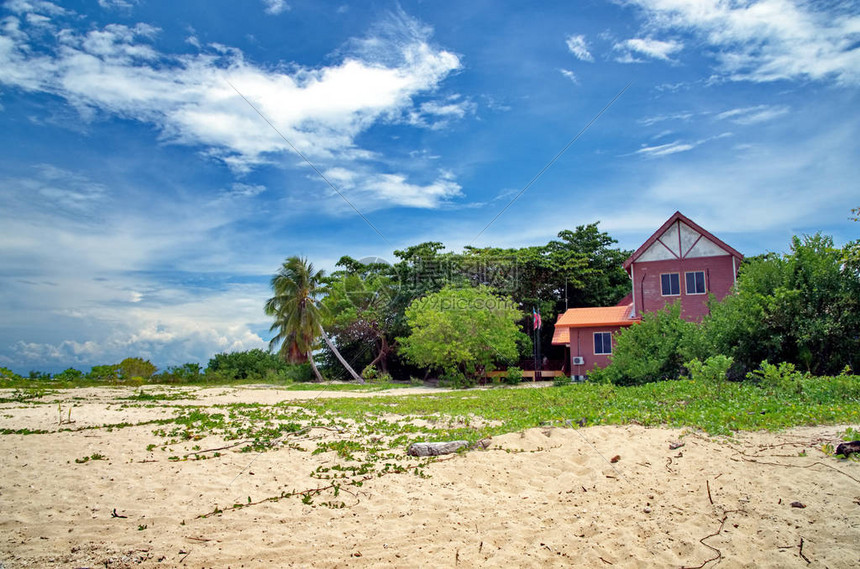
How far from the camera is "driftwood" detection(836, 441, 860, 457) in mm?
5982

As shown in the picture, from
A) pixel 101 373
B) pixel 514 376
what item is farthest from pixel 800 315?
pixel 101 373

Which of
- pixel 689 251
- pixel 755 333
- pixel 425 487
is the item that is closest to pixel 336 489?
pixel 425 487

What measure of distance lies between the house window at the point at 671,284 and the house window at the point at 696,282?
19.1 inches

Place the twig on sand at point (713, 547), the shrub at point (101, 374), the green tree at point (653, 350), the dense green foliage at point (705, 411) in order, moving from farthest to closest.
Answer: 1. the shrub at point (101, 374)
2. the green tree at point (653, 350)
3. the dense green foliage at point (705, 411)
4. the twig on sand at point (713, 547)

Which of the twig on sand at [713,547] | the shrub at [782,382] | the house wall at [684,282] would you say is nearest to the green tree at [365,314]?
the house wall at [684,282]

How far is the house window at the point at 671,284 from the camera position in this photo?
89.8 ft

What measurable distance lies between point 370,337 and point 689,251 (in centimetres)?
2241

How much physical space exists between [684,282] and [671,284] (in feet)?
2.09

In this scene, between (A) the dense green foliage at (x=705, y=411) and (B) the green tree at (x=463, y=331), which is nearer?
(A) the dense green foliage at (x=705, y=411)

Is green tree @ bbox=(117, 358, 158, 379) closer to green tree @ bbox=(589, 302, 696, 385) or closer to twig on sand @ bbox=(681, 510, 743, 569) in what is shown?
green tree @ bbox=(589, 302, 696, 385)

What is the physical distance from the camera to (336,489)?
6.29 meters

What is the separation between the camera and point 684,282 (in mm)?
27297

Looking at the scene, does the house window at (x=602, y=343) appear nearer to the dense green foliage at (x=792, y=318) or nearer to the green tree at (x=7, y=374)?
the dense green foliage at (x=792, y=318)

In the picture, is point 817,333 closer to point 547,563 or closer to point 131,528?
point 547,563
